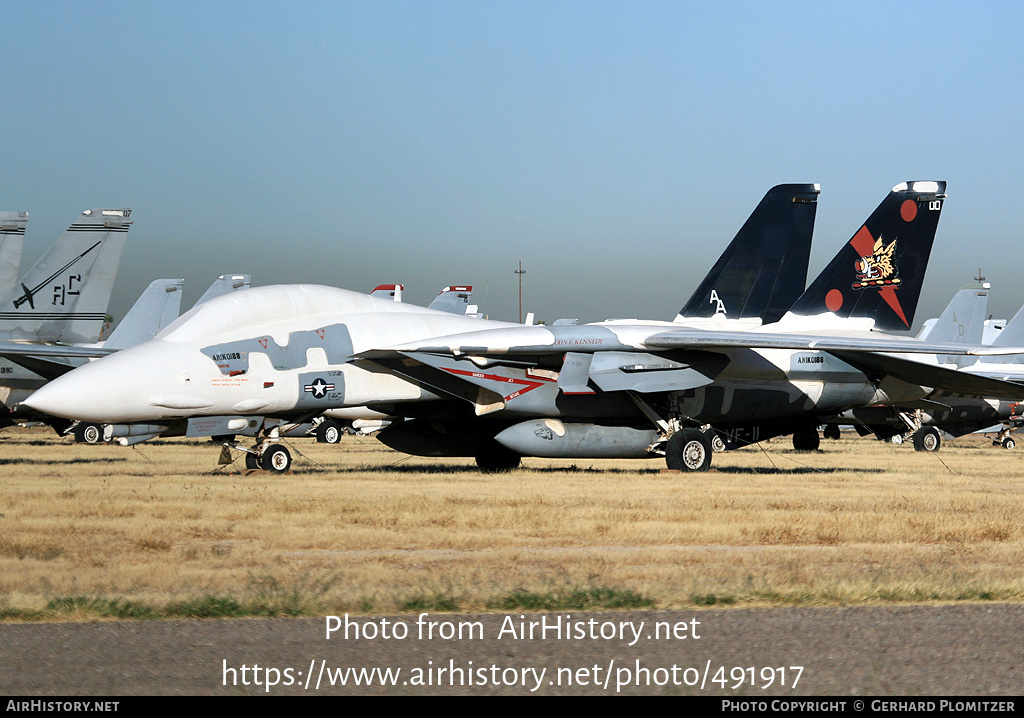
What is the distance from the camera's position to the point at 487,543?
841cm

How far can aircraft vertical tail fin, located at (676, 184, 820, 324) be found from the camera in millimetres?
20172

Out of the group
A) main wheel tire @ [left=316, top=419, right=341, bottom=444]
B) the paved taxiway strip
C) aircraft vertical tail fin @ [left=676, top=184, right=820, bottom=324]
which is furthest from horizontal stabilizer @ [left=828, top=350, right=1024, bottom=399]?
main wheel tire @ [left=316, top=419, right=341, bottom=444]

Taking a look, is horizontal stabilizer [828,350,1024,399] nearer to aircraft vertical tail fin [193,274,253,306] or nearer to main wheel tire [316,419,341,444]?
aircraft vertical tail fin [193,274,253,306]

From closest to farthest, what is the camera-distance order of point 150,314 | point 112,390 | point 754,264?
point 112,390 < point 754,264 < point 150,314

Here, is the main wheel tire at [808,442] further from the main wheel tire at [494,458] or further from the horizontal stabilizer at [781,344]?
the main wheel tire at [494,458]

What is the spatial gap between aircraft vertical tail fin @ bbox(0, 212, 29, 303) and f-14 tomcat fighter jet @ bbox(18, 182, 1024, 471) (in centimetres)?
760

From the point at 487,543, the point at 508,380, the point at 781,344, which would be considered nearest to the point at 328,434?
→ the point at 508,380

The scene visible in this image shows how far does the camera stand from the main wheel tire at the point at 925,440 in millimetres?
29328

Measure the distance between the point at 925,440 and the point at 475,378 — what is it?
1763 cm

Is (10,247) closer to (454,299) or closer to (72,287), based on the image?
(72,287)

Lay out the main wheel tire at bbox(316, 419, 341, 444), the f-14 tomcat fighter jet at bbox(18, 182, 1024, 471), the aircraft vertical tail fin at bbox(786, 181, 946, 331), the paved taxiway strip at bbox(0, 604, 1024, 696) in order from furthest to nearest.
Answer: the main wheel tire at bbox(316, 419, 341, 444), the aircraft vertical tail fin at bbox(786, 181, 946, 331), the f-14 tomcat fighter jet at bbox(18, 182, 1024, 471), the paved taxiway strip at bbox(0, 604, 1024, 696)

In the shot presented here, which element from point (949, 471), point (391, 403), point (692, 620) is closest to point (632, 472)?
point (391, 403)

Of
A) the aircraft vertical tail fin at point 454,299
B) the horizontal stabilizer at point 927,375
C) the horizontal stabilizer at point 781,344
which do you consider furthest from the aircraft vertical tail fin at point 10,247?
the horizontal stabilizer at point 927,375
